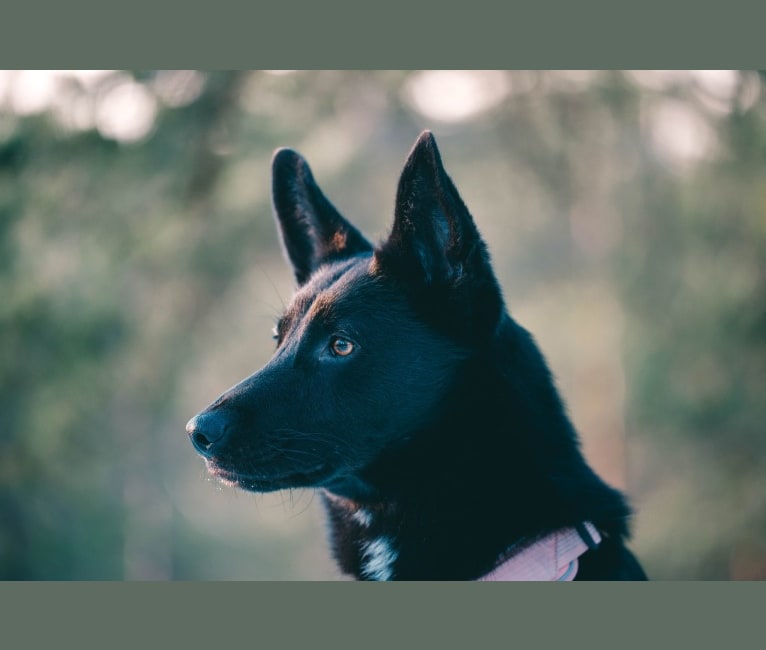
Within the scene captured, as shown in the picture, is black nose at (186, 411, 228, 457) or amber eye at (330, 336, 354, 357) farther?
amber eye at (330, 336, 354, 357)

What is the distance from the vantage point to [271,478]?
7.86 feet

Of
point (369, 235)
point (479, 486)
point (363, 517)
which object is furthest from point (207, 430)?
point (369, 235)

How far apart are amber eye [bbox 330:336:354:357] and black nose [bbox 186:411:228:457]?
1.42 ft

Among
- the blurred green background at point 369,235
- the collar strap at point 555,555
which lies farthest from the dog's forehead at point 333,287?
the blurred green background at point 369,235

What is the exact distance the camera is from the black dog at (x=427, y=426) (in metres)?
2.33

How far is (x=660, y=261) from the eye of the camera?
842 centimetres

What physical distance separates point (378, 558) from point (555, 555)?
0.61 m

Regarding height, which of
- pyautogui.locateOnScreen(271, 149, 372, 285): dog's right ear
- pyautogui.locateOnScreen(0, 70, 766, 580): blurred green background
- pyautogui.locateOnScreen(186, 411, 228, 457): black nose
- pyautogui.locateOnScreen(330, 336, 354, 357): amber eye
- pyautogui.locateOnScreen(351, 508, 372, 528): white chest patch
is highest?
pyautogui.locateOnScreen(0, 70, 766, 580): blurred green background

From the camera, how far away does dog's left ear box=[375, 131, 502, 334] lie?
221 cm

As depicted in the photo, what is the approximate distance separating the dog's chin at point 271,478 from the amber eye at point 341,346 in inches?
14.7

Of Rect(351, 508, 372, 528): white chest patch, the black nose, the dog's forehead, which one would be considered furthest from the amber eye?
Rect(351, 508, 372, 528): white chest patch

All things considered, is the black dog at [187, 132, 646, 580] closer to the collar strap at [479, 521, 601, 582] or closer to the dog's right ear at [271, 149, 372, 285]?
the collar strap at [479, 521, 601, 582]

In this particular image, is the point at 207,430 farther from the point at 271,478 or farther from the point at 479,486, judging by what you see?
the point at 479,486

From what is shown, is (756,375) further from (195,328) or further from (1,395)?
(1,395)
